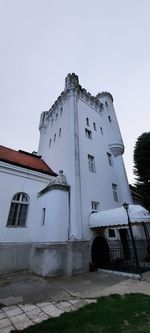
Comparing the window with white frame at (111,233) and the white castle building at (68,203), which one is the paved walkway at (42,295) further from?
the window with white frame at (111,233)

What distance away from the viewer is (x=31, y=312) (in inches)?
196

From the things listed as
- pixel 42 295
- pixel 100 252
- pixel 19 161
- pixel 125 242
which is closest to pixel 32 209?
pixel 19 161

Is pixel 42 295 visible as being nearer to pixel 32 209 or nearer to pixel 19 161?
pixel 32 209

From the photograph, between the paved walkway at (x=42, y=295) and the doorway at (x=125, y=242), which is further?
the doorway at (x=125, y=242)

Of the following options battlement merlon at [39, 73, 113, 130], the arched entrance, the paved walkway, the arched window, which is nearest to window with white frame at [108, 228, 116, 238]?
the arched entrance

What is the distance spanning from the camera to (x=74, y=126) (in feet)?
53.4

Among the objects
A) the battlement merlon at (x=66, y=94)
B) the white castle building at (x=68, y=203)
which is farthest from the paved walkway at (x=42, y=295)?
the battlement merlon at (x=66, y=94)

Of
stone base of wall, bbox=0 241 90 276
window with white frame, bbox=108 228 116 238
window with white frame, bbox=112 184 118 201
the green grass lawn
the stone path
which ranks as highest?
window with white frame, bbox=112 184 118 201

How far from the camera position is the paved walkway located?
4.67m

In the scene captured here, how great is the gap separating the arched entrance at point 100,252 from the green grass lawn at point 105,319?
7.45 meters

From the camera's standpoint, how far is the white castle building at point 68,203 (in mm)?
10734

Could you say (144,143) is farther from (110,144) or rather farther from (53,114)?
(53,114)

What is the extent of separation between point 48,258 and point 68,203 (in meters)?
4.04

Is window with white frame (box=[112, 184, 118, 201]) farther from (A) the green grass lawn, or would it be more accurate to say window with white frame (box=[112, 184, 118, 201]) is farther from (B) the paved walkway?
(A) the green grass lawn
